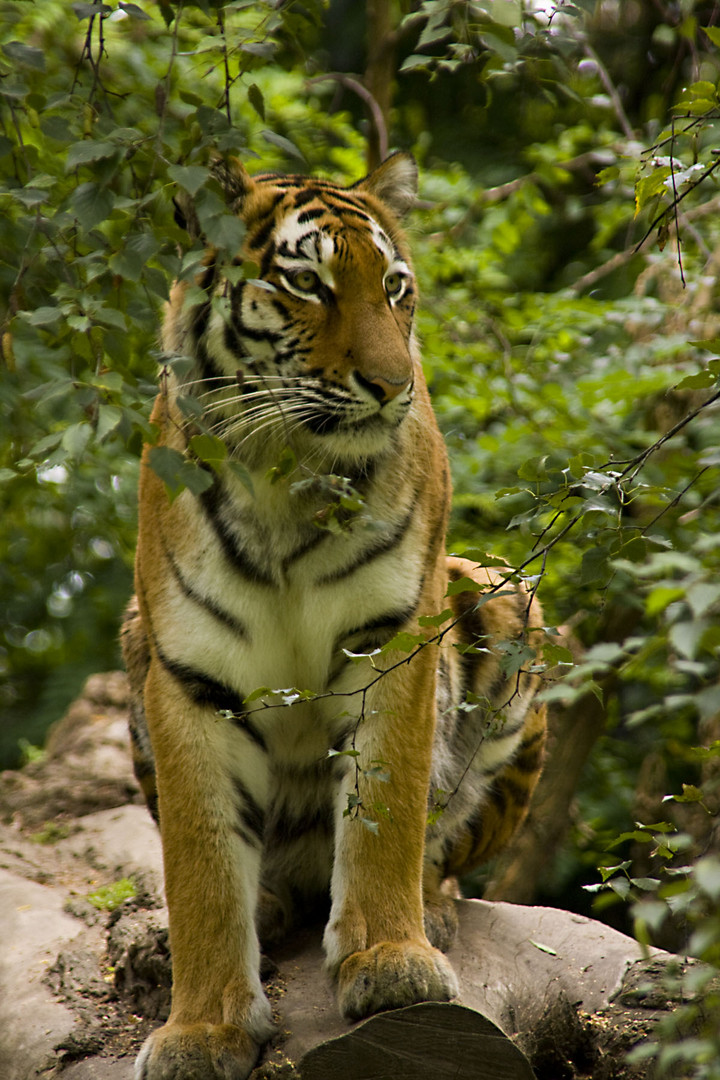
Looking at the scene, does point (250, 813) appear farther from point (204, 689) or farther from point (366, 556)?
point (366, 556)

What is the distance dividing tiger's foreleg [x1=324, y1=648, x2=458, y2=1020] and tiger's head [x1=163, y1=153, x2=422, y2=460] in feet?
2.01

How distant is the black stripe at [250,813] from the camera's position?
268 cm

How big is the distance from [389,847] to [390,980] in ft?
0.98

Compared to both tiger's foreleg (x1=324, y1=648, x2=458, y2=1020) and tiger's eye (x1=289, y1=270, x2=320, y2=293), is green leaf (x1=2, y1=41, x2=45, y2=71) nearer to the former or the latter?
tiger's eye (x1=289, y1=270, x2=320, y2=293)

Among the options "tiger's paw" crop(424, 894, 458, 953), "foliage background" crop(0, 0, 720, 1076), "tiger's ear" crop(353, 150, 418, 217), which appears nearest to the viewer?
"foliage background" crop(0, 0, 720, 1076)

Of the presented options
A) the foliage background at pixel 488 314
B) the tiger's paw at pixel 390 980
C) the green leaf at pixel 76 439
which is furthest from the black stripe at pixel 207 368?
the tiger's paw at pixel 390 980

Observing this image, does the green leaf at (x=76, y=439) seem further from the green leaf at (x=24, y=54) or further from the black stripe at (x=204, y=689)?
the black stripe at (x=204, y=689)

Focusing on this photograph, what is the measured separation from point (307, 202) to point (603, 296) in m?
4.43

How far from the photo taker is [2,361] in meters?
2.11

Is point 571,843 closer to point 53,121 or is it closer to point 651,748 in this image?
point 651,748

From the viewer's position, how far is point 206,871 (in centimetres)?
256

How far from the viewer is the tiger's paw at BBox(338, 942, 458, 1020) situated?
2361mm

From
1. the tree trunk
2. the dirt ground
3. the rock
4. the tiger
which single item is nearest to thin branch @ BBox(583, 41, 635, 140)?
the tree trunk

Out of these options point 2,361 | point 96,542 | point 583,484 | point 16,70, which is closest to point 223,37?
point 16,70
